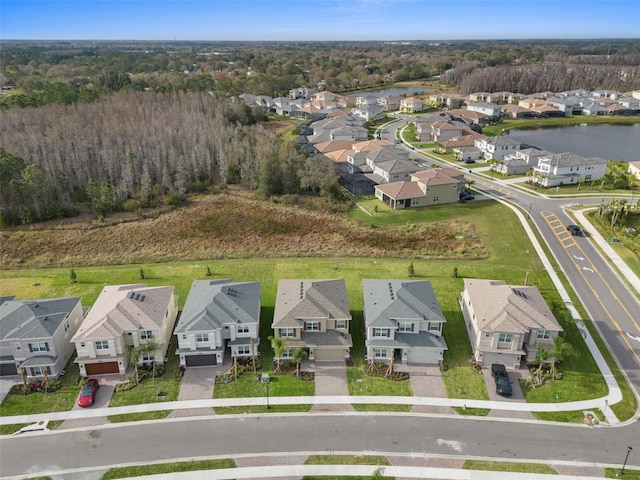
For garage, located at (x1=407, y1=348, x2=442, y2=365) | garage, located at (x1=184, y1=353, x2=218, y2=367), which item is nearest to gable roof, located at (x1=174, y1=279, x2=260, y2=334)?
garage, located at (x1=184, y1=353, x2=218, y2=367)

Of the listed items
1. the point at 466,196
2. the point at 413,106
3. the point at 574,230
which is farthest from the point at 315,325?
the point at 413,106

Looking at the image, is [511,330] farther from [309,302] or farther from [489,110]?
[489,110]

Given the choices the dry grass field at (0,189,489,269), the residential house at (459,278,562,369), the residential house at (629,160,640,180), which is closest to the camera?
the residential house at (459,278,562,369)

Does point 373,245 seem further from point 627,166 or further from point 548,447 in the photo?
point 627,166

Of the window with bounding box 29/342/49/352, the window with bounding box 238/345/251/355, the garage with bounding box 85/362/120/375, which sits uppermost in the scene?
the window with bounding box 29/342/49/352

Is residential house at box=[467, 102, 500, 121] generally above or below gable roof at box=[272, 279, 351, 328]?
above

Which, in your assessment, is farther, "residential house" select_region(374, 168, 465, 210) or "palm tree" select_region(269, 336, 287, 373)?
"residential house" select_region(374, 168, 465, 210)

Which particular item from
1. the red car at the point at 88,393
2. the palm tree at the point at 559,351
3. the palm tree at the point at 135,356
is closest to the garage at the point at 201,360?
the palm tree at the point at 135,356

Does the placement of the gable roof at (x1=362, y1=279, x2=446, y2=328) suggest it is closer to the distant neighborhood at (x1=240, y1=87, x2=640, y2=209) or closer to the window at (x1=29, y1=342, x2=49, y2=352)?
the window at (x1=29, y1=342, x2=49, y2=352)
